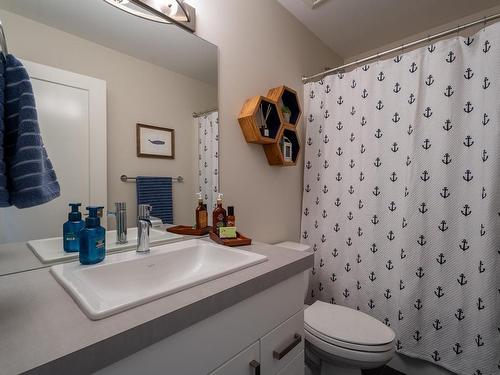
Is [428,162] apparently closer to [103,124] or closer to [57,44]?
[103,124]

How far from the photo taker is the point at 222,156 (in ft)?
4.48

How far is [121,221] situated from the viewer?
999mm

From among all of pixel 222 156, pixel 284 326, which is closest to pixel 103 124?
pixel 222 156

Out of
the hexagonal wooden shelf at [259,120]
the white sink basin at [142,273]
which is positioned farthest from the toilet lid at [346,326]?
the hexagonal wooden shelf at [259,120]

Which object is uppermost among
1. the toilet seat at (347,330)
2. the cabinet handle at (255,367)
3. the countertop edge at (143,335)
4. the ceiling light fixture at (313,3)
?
the ceiling light fixture at (313,3)

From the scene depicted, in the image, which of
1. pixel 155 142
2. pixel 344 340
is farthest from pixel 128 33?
pixel 344 340

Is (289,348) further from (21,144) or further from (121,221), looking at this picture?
(21,144)

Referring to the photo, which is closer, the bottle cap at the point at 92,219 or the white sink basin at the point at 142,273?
the white sink basin at the point at 142,273

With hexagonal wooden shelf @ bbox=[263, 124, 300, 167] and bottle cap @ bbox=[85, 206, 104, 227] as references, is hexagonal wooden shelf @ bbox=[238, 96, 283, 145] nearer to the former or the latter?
hexagonal wooden shelf @ bbox=[263, 124, 300, 167]

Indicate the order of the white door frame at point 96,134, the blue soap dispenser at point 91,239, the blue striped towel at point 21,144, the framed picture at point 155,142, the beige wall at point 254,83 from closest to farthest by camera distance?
the blue striped towel at point 21,144
the blue soap dispenser at point 91,239
the white door frame at point 96,134
the framed picture at point 155,142
the beige wall at point 254,83

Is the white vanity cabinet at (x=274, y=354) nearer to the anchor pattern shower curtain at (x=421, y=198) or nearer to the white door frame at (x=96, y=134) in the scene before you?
the white door frame at (x=96, y=134)

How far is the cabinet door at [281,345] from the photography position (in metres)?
0.79

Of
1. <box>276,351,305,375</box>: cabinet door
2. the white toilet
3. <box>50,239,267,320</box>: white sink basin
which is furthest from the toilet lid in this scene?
<box>50,239,267,320</box>: white sink basin

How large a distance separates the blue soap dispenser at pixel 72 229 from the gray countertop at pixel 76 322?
5.0 inches
